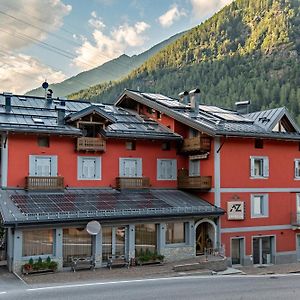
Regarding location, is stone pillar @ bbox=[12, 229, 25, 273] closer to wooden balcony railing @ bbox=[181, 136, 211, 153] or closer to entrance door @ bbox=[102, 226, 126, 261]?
entrance door @ bbox=[102, 226, 126, 261]

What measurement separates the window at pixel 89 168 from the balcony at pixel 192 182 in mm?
6624

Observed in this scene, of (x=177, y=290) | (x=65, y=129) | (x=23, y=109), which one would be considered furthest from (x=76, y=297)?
(x=23, y=109)

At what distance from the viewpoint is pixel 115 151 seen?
108 feet

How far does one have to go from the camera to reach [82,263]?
26.6 meters

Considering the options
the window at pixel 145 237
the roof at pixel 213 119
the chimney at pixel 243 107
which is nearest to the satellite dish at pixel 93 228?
the window at pixel 145 237

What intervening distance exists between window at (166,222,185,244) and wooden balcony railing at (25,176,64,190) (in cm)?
762

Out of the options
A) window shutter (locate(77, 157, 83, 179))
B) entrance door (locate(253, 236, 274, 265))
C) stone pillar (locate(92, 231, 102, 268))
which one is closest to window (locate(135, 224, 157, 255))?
stone pillar (locate(92, 231, 102, 268))

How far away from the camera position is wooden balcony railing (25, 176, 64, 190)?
28958 mm

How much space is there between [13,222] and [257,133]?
1871cm

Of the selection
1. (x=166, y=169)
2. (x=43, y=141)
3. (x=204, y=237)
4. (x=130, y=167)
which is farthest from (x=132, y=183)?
(x=43, y=141)

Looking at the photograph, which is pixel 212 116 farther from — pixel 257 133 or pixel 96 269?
pixel 96 269

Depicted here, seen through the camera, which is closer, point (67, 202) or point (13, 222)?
point (13, 222)

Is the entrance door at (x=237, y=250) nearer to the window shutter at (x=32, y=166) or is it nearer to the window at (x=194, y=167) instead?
the window at (x=194, y=167)

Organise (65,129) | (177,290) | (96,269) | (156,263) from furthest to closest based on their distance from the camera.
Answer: (65,129), (156,263), (96,269), (177,290)
